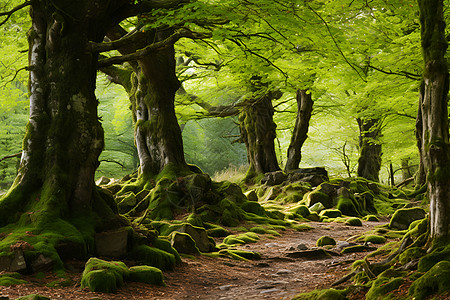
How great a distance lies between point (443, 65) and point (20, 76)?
1028 centimetres

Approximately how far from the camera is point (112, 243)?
6559mm

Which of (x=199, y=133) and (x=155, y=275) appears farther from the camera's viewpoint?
(x=199, y=133)

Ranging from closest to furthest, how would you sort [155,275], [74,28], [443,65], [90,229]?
1. [443,65]
2. [155,275]
3. [90,229]
4. [74,28]

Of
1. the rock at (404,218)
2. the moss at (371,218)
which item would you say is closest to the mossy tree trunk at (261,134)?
the moss at (371,218)

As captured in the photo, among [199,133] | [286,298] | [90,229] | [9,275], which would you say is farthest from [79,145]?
[199,133]

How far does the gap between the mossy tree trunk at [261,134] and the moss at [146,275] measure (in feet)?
45.3

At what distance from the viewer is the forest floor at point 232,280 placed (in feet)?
16.4

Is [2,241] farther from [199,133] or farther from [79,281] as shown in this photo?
[199,133]

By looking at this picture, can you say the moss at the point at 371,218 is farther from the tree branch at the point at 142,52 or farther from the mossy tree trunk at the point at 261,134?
the tree branch at the point at 142,52

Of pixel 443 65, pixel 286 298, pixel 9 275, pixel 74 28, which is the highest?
pixel 74 28

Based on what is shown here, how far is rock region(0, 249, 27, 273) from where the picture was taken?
5229 mm

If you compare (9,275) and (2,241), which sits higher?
(2,241)

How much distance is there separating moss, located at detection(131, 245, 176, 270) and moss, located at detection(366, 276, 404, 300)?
3595mm

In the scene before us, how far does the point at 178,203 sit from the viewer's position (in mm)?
11250
